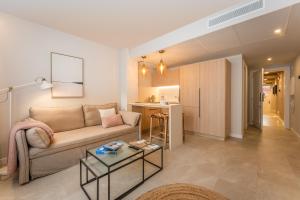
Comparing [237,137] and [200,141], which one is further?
[237,137]

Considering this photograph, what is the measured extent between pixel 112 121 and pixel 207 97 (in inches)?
102

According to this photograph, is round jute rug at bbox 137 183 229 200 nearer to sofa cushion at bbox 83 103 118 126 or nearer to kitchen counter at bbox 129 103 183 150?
kitchen counter at bbox 129 103 183 150

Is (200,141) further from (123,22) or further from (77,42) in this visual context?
(77,42)

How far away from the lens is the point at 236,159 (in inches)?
99.2

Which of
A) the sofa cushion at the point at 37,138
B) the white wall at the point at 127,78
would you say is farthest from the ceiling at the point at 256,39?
the sofa cushion at the point at 37,138

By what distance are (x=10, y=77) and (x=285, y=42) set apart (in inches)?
212

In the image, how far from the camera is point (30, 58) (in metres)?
2.57

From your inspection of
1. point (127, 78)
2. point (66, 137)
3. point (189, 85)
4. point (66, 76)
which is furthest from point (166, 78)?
point (66, 137)

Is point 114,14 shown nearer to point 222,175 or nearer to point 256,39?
point 256,39

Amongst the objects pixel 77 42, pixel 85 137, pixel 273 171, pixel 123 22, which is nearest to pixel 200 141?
pixel 273 171

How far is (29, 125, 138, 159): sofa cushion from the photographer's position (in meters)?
1.97

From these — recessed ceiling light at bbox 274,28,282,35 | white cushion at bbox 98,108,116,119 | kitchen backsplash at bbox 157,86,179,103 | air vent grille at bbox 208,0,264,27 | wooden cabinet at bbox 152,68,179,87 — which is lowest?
white cushion at bbox 98,108,116,119

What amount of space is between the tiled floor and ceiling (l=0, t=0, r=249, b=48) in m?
2.51

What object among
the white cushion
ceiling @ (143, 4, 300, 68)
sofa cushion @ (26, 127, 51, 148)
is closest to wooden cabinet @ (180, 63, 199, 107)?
ceiling @ (143, 4, 300, 68)
